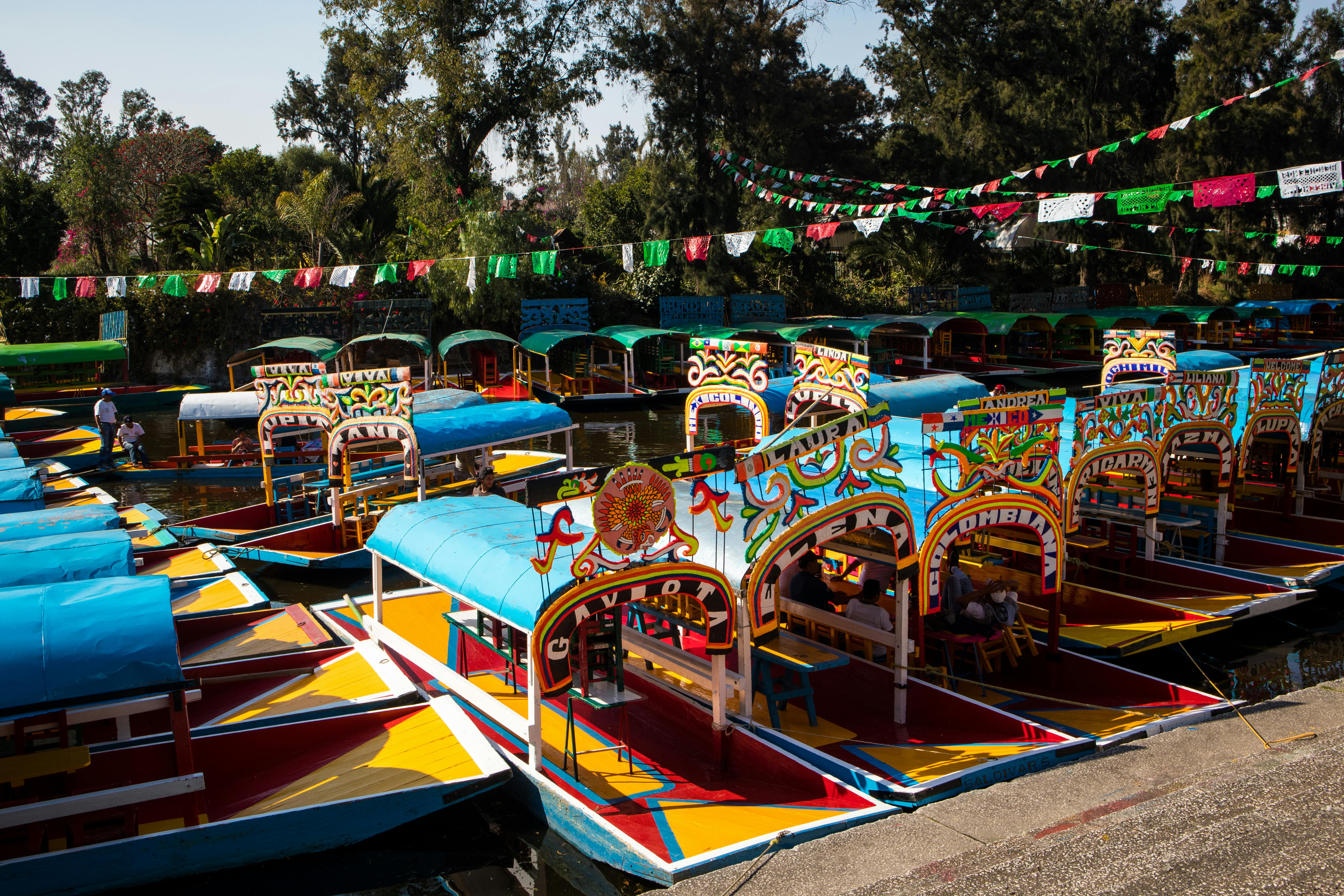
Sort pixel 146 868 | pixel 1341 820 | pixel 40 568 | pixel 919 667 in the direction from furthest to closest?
1. pixel 919 667
2. pixel 40 568
3. pixel 146 868
4. pixel 1341 820

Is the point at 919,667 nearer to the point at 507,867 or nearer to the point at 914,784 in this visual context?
the point at 914,784

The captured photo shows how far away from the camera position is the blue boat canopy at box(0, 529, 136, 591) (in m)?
9.62

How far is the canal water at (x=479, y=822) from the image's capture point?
27.6 feet

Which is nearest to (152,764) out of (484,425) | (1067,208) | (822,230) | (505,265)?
(484,425)

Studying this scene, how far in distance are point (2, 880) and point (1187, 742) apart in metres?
9.77

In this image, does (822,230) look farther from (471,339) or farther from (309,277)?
(309,277)

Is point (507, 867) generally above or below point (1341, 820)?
below

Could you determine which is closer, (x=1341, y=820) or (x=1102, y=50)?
(x=1341, y=820)

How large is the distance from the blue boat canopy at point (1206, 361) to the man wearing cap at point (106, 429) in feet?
81.9

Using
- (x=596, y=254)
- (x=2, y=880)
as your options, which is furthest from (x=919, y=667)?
(x=596, y=254)

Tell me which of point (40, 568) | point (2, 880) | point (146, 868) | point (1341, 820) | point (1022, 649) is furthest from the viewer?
point (1022, 649)

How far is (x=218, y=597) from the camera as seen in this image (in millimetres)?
13750

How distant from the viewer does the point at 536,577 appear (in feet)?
28.4


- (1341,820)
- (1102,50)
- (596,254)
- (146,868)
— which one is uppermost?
(1102,50)
